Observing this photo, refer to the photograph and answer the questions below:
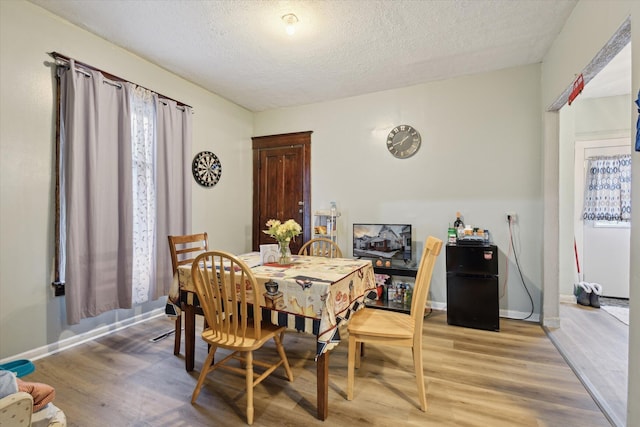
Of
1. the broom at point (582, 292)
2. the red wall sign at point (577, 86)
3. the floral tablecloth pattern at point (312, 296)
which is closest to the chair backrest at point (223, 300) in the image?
the floral tablecloth pattern at point (312, 296)

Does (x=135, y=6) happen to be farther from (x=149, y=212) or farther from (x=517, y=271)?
(x=517, y=271)

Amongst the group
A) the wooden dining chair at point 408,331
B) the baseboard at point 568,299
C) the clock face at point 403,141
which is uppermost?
the clock face at point 403,141

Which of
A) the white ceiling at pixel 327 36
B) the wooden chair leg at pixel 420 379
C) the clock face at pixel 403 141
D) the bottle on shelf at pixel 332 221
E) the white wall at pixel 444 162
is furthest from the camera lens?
the bottle on shelf at pixel 332 221

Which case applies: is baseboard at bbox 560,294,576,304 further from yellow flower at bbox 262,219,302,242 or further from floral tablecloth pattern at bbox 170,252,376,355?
yellow flower at bbox 262,219,302,242

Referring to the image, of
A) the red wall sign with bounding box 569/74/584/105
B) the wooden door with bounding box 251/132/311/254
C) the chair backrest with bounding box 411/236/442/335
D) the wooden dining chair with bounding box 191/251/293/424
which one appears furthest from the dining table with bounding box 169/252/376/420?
the wooden door with bounding box 251/132/311/254

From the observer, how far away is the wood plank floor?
1.86 m

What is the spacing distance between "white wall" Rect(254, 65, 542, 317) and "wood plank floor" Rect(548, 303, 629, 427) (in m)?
0.45

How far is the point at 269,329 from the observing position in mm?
1917

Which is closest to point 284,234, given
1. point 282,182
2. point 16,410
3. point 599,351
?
point 16,410

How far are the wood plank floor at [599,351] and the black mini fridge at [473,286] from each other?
57 centimetres

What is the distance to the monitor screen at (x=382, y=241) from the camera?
362cm

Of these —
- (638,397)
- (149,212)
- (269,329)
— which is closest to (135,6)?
(149,212)

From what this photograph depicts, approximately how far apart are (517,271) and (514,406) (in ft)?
6.25

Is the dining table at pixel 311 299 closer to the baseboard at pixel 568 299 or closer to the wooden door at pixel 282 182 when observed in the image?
the wooden door at pixel 282 182
